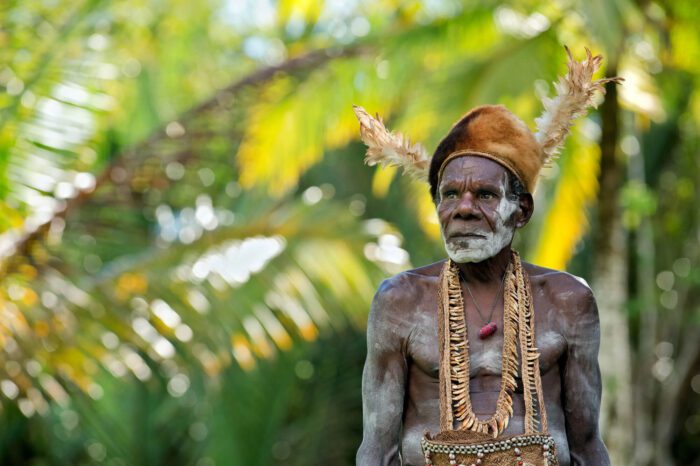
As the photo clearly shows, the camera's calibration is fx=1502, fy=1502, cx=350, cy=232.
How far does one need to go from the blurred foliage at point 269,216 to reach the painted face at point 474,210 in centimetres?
559

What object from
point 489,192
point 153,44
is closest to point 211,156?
point 489,192

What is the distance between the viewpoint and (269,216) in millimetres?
12109

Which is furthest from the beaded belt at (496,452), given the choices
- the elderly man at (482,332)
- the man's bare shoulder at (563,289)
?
the man's bare shoulder at (563,289)

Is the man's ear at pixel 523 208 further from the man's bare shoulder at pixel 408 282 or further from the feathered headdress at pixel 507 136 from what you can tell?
the man's bare shoulder at pixel 408 282

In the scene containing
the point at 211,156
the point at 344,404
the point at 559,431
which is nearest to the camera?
the point at 559,431

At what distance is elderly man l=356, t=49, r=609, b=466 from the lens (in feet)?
16.6

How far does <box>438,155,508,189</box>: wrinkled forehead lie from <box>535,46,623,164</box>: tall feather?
27 centimetres

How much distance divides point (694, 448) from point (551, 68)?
7.93 metres

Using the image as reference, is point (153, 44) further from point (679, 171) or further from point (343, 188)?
point (679, 171)

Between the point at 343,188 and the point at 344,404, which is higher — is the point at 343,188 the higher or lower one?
the higher one

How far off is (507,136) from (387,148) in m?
0.47

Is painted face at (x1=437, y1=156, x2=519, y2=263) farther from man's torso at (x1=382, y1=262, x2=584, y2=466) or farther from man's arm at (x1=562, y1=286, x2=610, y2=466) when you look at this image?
man's arm at (x1=562, y1=286, x2=610, y2=466)

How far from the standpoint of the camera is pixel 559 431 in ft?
16.8

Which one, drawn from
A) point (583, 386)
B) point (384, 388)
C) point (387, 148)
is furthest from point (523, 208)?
point (384, 388)
